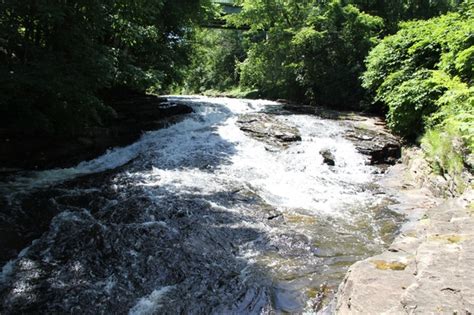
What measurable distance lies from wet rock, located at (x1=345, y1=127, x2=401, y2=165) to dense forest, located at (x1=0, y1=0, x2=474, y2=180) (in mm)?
589

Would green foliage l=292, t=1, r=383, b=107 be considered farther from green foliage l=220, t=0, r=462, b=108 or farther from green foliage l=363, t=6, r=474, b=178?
green foliage l=363, t=6, r=474, b=178

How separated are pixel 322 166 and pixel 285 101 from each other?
11.9m

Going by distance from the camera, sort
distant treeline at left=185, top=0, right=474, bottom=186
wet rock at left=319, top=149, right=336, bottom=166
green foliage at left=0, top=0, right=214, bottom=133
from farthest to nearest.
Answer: wet rock at left=319, top=149, right=336, bottom=166
distant treeline at left=185, top=0, right=474, bottom=186
green foliage at left=0, top=0, right=214, bottom=133

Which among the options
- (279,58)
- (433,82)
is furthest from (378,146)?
(279,58)

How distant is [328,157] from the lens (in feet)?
37.4

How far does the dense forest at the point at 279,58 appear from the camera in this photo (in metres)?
8.78

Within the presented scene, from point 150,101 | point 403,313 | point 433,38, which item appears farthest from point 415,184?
point 150,101

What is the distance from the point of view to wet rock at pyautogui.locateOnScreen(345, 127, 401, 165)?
11492 mm

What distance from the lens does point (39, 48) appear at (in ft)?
31.0

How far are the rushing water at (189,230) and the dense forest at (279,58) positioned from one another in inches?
72.8

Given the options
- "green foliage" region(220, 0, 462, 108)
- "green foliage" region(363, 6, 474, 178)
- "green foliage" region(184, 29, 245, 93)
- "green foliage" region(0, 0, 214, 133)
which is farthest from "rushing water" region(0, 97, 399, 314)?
"green foliage" region(184, 29, 245, 93)

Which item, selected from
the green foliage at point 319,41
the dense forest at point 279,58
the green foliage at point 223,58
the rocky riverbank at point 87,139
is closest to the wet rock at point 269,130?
the rocky riverbank at point 87,139

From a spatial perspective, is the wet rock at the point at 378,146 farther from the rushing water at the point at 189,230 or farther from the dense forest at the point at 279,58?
the dense forest at the point at 279,58

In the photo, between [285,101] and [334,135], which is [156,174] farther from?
[285,101]
